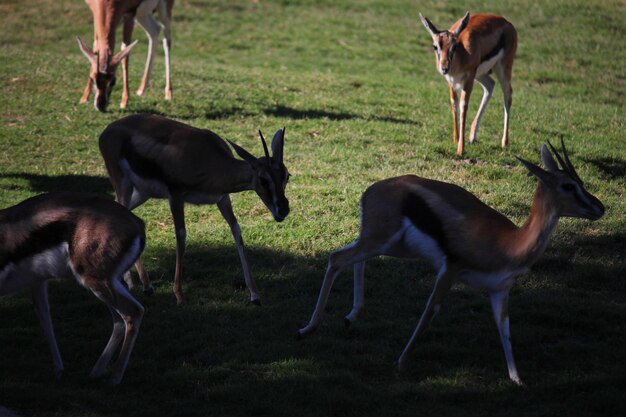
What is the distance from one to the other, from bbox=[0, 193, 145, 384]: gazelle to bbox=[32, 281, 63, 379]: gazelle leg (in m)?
0.07

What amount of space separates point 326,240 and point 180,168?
78.5 inches

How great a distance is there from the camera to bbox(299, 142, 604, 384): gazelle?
20.3 feet

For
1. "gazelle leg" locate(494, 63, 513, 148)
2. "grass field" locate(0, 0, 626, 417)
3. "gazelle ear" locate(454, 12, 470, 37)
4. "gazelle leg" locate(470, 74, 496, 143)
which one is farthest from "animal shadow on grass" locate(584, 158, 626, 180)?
"gazelle ear" locate(454, 12, 470, 37)

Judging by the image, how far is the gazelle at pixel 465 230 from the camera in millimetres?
6180

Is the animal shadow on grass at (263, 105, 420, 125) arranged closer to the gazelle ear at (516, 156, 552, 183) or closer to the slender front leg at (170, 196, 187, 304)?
the slender front leg at (170, 196, 187, 304)

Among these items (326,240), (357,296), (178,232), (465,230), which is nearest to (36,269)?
(178,232)

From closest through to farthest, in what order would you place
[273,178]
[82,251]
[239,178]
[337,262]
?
[82,251], [337,262], [273,178], [239,178]

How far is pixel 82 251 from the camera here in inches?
237

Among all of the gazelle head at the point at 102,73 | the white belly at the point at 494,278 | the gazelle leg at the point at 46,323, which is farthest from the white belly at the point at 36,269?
the gazelle head at the point at 102,73

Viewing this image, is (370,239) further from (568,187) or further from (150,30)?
(150,30)

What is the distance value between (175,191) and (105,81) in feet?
18.6

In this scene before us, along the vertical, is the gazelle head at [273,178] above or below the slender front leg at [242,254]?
above

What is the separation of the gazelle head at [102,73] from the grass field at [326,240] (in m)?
0.29

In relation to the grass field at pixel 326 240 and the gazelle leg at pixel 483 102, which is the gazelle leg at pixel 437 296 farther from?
the gazelle leg at pixel 483 102
